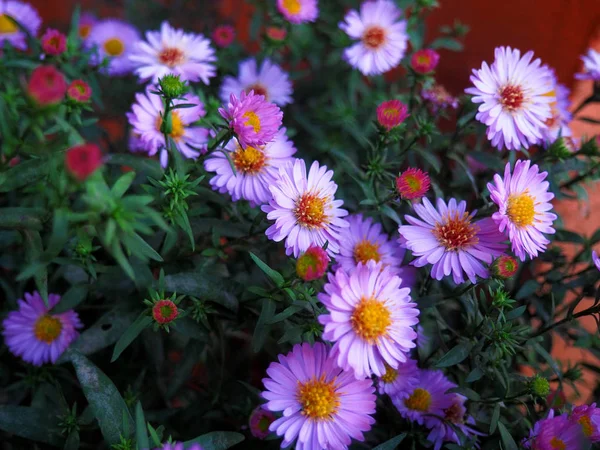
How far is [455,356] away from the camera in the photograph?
0.91 meters

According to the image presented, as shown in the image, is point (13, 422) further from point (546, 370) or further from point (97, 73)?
point (546, 370)

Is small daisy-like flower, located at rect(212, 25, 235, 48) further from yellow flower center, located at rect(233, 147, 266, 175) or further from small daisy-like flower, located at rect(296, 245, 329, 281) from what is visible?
small daisy-like flower, located at rect(296, 245, 329, 281)

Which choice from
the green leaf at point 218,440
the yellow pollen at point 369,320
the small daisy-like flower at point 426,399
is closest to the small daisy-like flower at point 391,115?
the yellow pollen at point 369,320

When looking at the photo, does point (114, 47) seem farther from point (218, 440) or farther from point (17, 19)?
point (218, 440)

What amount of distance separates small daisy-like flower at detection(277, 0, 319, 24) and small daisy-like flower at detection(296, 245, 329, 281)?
2.44 feet

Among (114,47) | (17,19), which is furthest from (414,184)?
(17,19)

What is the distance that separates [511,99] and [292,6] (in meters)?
0.58

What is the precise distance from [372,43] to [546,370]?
840 mm

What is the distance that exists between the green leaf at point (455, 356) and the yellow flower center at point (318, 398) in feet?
0.58

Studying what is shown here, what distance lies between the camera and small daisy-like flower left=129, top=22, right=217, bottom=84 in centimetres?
116

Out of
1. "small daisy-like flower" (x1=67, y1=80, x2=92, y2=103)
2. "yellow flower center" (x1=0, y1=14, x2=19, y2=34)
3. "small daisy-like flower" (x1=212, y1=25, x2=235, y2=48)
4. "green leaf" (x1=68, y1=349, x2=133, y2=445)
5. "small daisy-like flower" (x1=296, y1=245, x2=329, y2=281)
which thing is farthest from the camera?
"yellow flower center" (x1=0, y1=14, x2=19, y2=34)

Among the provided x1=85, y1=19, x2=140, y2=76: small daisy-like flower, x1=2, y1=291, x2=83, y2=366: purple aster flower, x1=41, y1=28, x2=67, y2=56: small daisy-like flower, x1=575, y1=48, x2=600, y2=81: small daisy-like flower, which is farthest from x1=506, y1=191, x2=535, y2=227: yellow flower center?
x1=85, y1=19, x2=140, y2=76: small daisy-like flower

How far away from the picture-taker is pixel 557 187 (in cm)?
117

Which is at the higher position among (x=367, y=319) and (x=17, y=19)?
(x=17, y=19)
